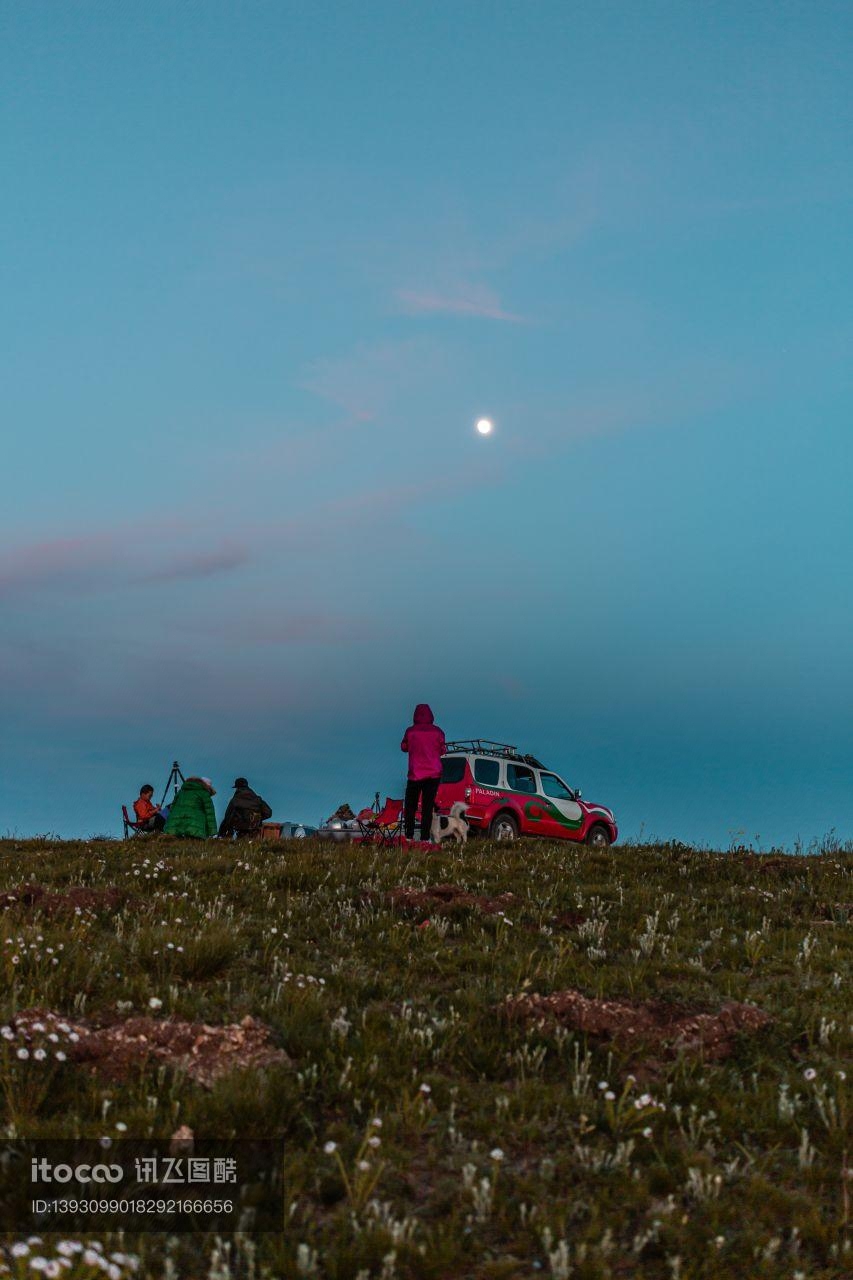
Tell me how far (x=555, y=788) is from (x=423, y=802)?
23.4 ft

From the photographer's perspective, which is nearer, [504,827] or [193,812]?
[193,812]

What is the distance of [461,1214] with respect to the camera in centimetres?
441

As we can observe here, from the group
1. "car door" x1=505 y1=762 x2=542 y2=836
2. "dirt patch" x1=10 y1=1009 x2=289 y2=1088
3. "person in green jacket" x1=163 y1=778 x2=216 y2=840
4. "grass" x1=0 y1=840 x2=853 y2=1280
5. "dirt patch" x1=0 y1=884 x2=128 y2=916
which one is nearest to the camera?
"grass" x1=0 y1=840 x2=853 y2=1280

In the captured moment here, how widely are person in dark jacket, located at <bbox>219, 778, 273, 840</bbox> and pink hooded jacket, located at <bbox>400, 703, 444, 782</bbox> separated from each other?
4.61m

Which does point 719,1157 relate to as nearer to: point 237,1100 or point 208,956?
point 237,1100

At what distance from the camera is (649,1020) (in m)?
6.62

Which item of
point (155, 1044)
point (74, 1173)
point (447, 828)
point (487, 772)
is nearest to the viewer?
point (74, 1173)

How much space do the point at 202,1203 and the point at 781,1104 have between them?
10.9 ft

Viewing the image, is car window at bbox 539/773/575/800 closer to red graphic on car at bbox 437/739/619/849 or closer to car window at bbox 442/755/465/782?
red graphic on car at bbox 437/739/619/849

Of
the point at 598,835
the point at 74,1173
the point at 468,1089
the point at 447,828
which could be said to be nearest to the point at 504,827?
the point at 447,828

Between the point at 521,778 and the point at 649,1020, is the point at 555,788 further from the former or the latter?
the point at 649,1020

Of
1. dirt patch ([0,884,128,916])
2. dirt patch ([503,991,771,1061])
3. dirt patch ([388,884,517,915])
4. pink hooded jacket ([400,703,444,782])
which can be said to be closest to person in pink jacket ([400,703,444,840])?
pink hooded jacket ([400,703,444,782])

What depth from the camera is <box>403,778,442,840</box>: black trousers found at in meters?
19.3

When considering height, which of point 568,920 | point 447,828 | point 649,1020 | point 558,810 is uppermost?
point 558,810
